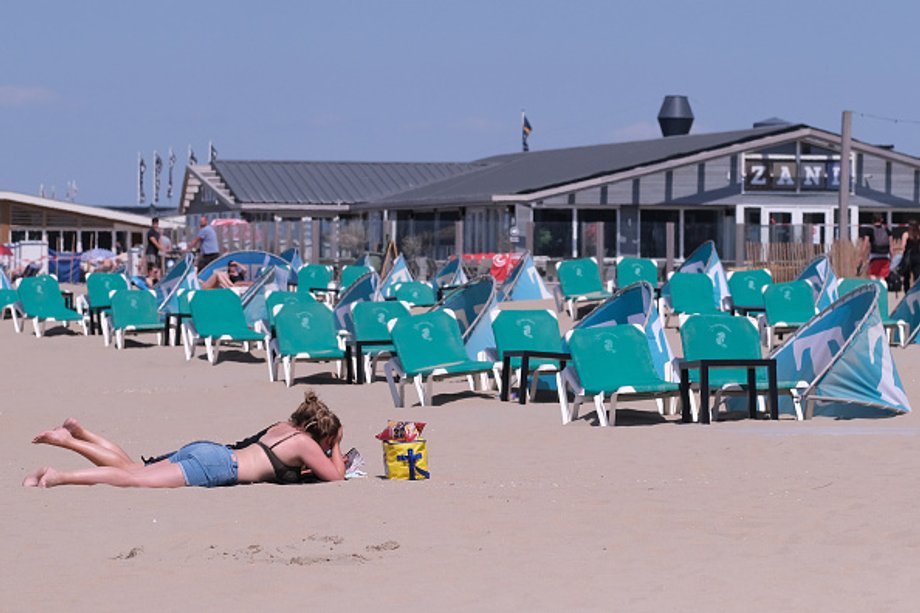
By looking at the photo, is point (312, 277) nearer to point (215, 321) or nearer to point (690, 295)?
point (690, 295)

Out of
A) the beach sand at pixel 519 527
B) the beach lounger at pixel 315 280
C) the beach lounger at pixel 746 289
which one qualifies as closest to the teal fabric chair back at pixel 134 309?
the beach lounger at pixel 315 280

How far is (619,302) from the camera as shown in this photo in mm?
15492

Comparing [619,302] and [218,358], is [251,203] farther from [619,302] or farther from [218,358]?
[619,302]

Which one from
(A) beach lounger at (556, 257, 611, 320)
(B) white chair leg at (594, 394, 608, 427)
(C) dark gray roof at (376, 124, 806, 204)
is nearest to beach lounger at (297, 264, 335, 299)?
(A) beach lounger at (556, 257, 611, 320)

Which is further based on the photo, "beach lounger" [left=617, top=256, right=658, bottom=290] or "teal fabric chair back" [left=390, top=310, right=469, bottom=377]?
"beach lounger" [left=617, top=256, right=658, bottom=290]

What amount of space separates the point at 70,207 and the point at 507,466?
156 ft

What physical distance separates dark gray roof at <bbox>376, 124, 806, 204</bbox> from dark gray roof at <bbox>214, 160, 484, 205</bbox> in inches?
192

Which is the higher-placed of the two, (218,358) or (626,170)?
(626,170)

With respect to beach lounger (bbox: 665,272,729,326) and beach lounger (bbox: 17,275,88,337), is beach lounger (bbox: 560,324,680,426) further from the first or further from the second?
beach lounger (bbox: 17,275,88,337)

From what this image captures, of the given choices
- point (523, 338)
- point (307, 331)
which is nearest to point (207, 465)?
point (523, 338)

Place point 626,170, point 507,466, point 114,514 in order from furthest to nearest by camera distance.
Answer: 1. point 626,170
2. point 507,466
3. point 114,514

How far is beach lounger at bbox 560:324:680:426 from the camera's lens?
1302cm

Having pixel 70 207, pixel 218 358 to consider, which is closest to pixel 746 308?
pixel 218 358

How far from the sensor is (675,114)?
177ft
